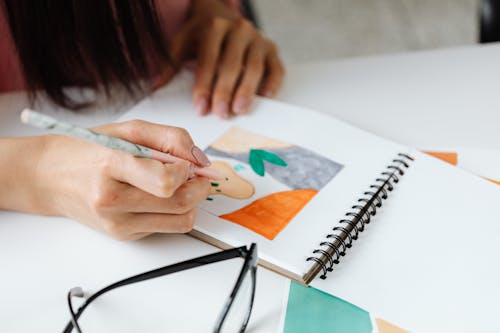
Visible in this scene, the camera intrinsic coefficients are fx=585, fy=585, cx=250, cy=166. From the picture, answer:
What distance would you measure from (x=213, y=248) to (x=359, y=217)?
0.47 ft

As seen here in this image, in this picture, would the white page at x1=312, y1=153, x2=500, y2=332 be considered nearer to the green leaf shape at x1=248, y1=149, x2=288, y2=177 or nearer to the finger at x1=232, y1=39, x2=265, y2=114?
the green leaf shape at x1=248, y1=149, x2=288, y2=177

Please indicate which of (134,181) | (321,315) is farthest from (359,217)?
(134,181)

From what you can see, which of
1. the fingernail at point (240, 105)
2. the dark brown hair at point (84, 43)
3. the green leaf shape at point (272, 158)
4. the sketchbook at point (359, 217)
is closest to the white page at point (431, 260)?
the sketchbook at point (359, 217)

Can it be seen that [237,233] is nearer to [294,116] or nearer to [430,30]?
[294,116]

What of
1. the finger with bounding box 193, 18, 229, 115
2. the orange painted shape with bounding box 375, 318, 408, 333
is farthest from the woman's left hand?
the orange painted shape with bounding box 375, 318, 408, 333

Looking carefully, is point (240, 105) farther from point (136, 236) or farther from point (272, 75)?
point (136, 236)

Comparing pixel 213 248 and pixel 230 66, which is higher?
pixel 230 66

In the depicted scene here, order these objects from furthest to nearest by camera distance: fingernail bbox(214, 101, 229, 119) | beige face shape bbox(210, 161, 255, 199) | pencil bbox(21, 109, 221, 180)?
fingernail bbox(214, 101, 229, 119), beige face shape bbox(210, 161, 255, 199), pencil bbox(21, 109, 221, 180)

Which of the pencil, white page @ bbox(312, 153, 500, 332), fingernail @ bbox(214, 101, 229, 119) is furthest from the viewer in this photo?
fingernail @ bbox(214, 101, 229, 119)

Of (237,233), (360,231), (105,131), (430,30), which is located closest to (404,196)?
(360,231)

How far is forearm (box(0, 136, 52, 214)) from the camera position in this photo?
0.61 metres

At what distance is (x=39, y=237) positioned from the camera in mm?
596

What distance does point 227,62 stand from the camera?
820mm

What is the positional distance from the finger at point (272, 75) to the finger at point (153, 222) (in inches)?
A: 11.9
